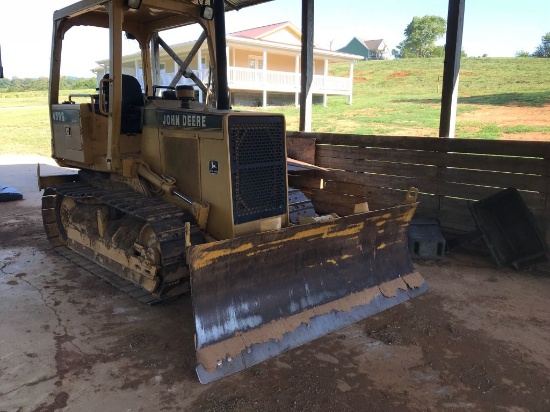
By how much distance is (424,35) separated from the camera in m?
70.3

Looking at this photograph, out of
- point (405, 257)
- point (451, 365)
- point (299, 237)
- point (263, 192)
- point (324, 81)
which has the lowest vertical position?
point (451, 365)

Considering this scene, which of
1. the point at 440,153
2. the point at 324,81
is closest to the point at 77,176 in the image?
the point at 440,153

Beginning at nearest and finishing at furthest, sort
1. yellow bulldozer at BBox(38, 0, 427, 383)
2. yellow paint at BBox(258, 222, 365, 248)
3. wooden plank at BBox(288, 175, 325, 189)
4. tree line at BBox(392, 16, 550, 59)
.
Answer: yellow bulldozer at BBox(38, 0, 427, 383)
yellow paint at BBox(258, 222, 365, 248)
wooden plank at BBox(288, 175, 325, 189)
tree line at BBox(392, 16, 550, 59)

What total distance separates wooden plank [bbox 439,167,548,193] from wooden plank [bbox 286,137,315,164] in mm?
2358

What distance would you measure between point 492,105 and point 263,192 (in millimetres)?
20241

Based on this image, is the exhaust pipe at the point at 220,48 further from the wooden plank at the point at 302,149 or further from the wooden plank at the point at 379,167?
the wooden plank at the point at 302,149

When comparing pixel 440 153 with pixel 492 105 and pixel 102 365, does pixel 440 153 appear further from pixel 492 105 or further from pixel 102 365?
pixel 492 105

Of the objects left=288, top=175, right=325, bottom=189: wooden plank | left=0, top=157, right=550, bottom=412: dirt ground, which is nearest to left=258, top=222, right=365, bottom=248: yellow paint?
left=0, top=157, right=550, bottom=412: dirt ground

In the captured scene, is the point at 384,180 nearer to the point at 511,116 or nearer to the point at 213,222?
the point at 213,222

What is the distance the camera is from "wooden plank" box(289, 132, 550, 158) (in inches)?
218

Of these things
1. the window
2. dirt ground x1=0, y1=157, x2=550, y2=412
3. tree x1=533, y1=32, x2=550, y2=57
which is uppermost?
tree x1=533, y1=32, x2=550, y2=57

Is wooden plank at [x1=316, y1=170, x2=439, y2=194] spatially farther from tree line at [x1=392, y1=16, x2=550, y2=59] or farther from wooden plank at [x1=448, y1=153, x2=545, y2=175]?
tree line at [x1=392, y1=16, x2=550, y2=59]

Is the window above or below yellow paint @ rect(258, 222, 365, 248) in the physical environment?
above

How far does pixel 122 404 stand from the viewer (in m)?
2.95
